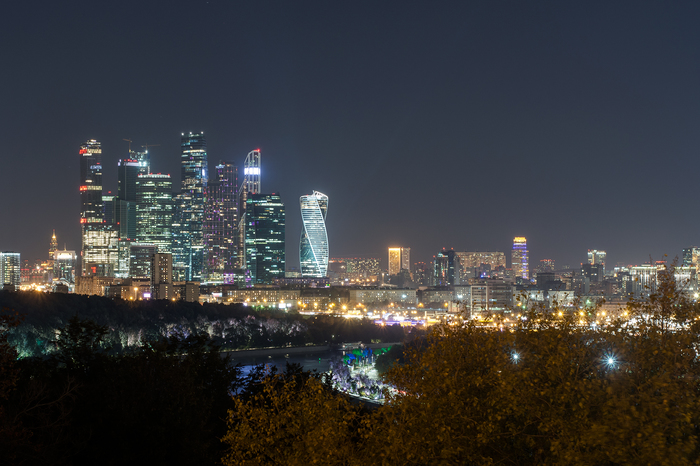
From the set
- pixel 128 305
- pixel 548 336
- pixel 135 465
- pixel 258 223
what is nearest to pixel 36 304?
pixel 128 305

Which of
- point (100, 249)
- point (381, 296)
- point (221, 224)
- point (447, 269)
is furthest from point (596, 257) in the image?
point (100, 249)

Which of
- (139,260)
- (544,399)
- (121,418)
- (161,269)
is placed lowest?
(121,418)

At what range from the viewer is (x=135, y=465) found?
14.3 metres

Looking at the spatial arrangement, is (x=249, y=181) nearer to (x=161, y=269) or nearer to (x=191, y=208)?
(x=191, y=208)

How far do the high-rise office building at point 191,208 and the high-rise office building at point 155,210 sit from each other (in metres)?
3.00

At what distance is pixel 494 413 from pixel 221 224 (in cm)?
18295

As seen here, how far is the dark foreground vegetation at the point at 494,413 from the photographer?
825 centimetres

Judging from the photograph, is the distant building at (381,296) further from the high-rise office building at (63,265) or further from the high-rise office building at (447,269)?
the high-rise office building at (63,265)

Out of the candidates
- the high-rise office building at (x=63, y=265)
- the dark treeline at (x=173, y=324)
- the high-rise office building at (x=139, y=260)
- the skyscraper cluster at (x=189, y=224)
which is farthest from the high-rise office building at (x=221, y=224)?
the dark treeline at (x=173, y=324)

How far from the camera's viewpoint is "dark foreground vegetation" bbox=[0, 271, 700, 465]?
8250 millimetres

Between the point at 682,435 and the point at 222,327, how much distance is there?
68.5 metres

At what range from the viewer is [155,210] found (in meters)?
175

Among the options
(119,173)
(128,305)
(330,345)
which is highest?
(119,173)

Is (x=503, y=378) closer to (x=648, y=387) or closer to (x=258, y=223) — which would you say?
(x=648, y=387)
